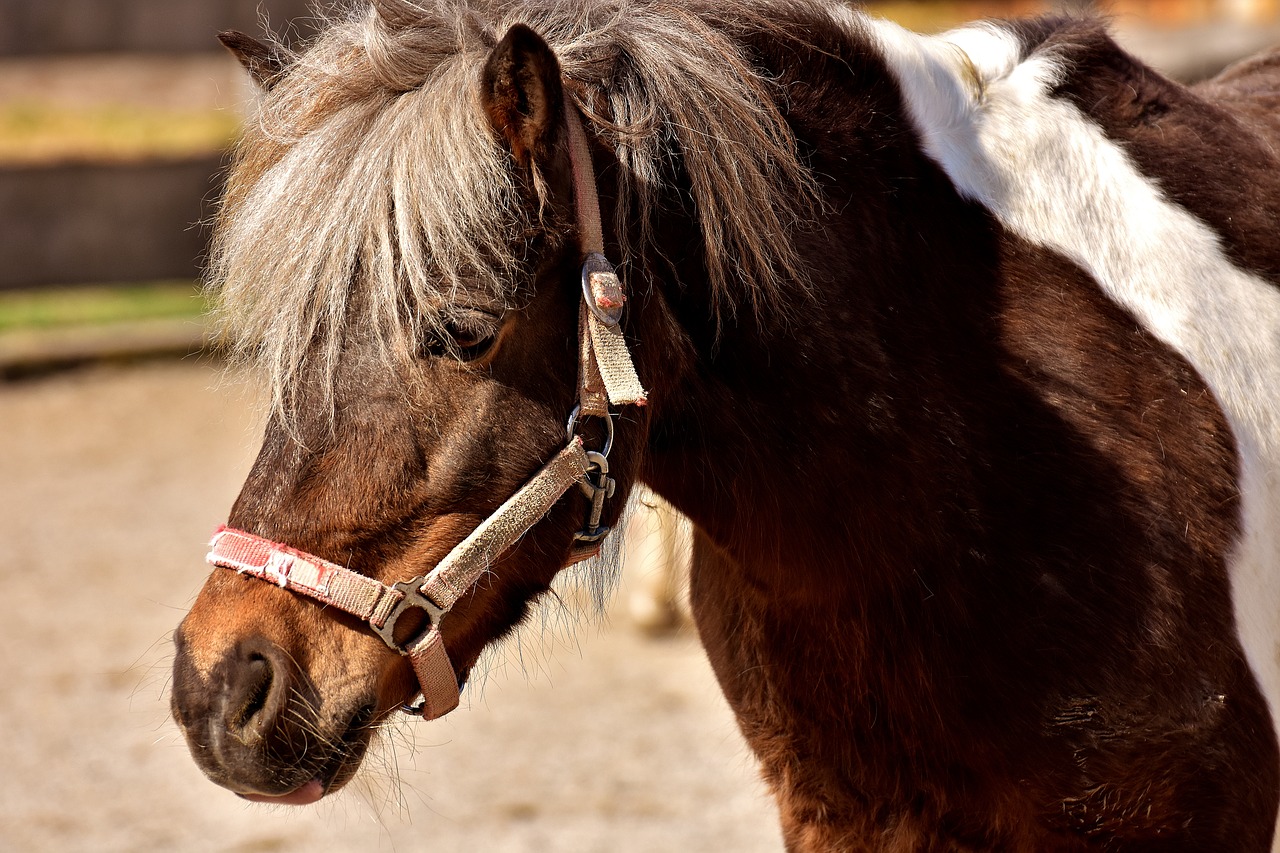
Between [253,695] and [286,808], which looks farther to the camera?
[286,808]

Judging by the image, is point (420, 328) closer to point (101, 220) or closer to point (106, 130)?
point (101, 220)

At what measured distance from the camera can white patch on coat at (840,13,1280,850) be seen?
70.5 inches

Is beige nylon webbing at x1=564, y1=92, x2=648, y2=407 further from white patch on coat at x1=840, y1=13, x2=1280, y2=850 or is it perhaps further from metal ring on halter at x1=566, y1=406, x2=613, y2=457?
white patch on coat at x1=840, y1=13, x2=1280, y2=850

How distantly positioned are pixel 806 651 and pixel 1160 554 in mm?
528

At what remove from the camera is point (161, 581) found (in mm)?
5379

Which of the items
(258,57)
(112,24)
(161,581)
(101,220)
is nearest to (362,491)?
(258,57)

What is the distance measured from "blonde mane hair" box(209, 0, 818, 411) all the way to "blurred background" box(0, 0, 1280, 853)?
36cm

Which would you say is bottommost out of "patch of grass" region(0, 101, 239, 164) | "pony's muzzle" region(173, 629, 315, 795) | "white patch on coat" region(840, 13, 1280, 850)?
"patch of grass" region(0, 101, 239, 164)

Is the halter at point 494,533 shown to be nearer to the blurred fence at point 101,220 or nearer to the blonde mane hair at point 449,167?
the blonde mane hair at point 449,167

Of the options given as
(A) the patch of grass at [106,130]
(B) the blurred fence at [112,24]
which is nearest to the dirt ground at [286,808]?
(B) the blurred fence at [112,24]

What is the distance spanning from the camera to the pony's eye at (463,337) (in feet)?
4.82

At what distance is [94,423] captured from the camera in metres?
7.26

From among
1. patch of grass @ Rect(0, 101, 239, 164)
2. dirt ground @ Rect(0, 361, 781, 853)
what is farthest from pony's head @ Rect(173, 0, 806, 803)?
patch of grass @ Rect(0, 101, 239, 164)

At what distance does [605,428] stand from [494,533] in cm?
20
